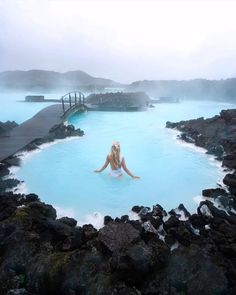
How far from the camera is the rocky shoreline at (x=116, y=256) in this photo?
3.95 m

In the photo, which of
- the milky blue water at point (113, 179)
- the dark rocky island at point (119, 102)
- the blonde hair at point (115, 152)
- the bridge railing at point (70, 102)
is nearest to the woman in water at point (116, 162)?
the blonde hair at point (115, 152)

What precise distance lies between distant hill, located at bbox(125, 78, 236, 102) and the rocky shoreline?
3057 centimetres

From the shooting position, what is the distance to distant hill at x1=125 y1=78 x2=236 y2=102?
35.1 metres

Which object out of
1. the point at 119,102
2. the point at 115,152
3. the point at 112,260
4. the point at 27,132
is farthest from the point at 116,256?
the point at 119,102

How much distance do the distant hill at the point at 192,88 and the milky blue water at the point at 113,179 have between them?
2272 cm

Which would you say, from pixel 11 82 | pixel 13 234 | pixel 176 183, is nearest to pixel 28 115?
pixel 176 183

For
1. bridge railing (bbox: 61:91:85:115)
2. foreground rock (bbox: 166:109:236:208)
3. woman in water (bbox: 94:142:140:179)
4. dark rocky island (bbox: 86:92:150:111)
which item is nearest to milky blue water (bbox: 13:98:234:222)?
woman in water (bbox: 94:142:140:179)

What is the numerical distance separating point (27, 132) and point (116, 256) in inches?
372

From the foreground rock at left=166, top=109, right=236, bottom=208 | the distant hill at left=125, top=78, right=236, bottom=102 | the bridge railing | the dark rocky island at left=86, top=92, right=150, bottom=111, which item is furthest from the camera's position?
the distant hill at left=125, top=78, right=236, bottom=102

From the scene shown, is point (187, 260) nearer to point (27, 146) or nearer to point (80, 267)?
point (80, 267)

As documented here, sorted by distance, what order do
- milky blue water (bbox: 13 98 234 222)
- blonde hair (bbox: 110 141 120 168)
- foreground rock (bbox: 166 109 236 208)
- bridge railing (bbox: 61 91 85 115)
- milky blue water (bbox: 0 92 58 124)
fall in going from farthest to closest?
milky blue water (bbox: 0 92 58 124) < bridge railing (bbox: 61 91 85 115) < blonde hair (bbox: 110 141 120 168) < foreground rock (bbox: 166 109 236 208) < milky blue water (bbox: 13 98 234 222)

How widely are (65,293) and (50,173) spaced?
17.2 feet

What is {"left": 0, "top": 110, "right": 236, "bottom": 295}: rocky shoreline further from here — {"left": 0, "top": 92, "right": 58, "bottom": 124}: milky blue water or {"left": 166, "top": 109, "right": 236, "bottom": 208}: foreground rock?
{"left": 0, "top": 92, "right": 58, "bottom": 124}: milky blue water

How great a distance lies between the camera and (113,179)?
8.15m
